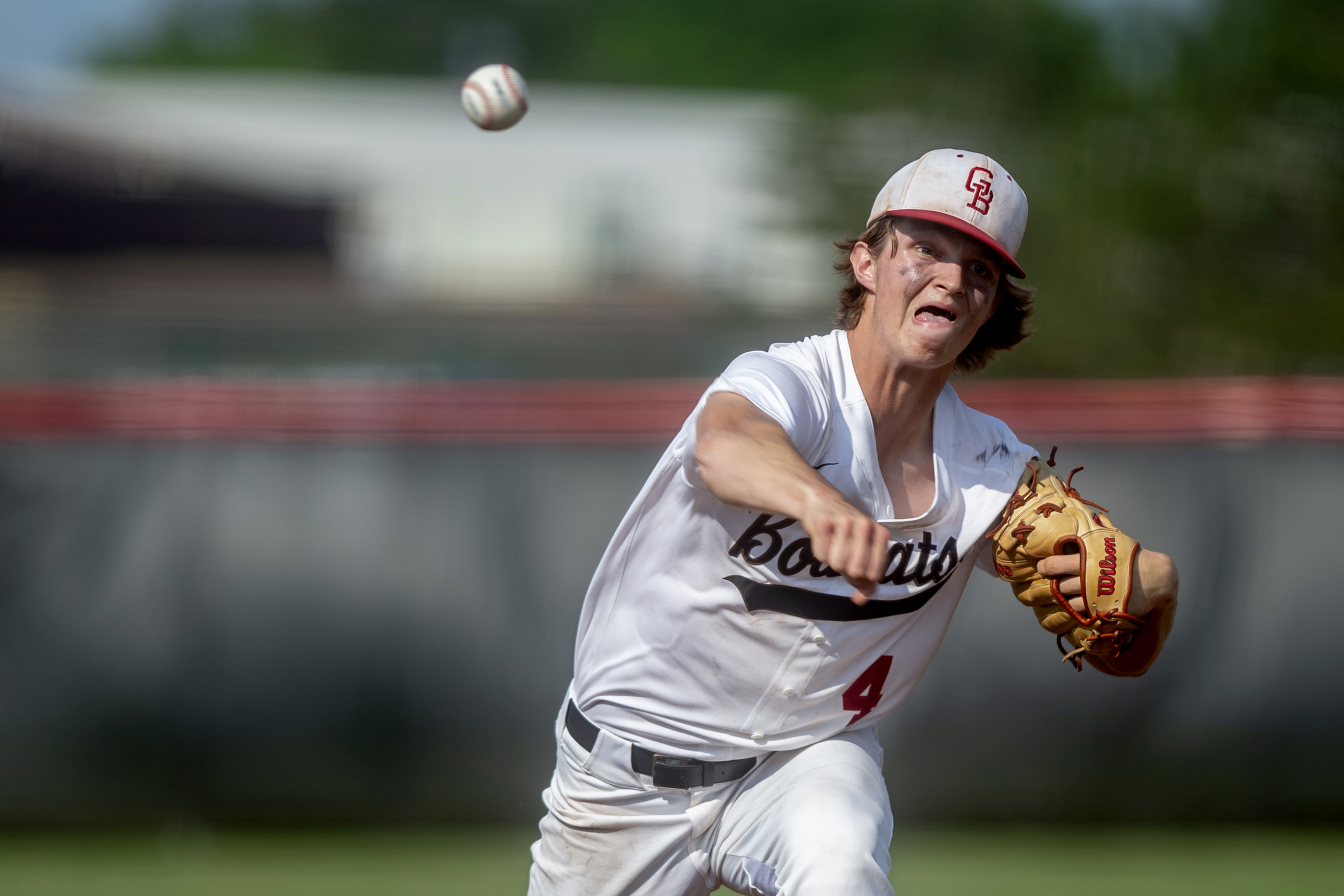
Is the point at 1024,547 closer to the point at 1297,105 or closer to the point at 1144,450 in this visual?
the point at 1144,450

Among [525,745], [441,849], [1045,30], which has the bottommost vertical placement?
[441,849]

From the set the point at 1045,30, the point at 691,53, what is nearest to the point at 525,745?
→ the point at 1045,30

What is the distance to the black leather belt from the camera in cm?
292

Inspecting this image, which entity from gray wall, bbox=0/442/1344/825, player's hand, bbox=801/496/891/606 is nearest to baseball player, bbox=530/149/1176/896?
player's hand, bbox=801/496/891/606

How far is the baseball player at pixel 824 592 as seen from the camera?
2820 millimetres

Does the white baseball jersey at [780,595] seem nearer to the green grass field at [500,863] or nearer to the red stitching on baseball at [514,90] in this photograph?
the red stitching on baseball at [514,90]

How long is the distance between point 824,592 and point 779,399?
1.51ft

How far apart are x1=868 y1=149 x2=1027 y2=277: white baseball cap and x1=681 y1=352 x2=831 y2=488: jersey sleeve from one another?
435mm

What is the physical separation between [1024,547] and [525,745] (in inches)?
114

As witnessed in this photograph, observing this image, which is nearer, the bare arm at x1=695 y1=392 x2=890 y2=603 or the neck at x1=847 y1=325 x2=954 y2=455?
the bare arm at x1=695 y1=392 x2=890 y2=603

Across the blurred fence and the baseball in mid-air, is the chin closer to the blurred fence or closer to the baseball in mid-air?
the baseball in mid-air

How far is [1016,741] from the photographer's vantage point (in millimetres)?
5336

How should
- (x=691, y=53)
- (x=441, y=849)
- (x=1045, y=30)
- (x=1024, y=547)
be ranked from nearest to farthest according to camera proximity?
1. (x=1024, y=547)
2. (x=441, y=849)
3. (x=1045, y=30)
4. (x=691, y=53)

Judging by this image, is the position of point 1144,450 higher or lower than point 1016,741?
higher
